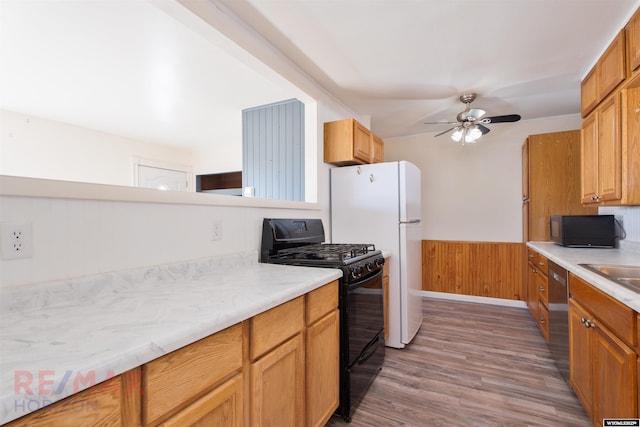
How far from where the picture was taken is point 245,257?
179cm

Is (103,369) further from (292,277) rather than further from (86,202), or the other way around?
(292,277)

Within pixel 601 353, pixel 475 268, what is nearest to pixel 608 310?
pixel 601 353

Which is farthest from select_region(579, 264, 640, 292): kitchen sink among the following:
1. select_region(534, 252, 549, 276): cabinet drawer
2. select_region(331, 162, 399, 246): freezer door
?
select_region(331, 162, 399, 246): freezer door

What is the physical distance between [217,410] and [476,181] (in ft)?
13.6

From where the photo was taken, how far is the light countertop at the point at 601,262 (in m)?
1.11

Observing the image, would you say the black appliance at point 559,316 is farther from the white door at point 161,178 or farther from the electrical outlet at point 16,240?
the white door at point 161,178

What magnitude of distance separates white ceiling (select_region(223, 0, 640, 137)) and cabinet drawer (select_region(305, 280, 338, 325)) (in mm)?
1600

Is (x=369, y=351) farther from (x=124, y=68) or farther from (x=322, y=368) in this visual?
(x=124, y=68)

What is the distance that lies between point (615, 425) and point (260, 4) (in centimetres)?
265

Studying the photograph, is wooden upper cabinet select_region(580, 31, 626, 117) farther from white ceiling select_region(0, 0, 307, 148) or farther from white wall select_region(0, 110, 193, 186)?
white wall select_region(0, 110, 193, 186)

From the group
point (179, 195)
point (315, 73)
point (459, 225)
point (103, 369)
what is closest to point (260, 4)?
point (315, 73)

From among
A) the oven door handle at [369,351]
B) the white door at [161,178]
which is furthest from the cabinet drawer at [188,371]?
the white door at [161,178]

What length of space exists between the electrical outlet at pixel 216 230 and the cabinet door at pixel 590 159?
2.70 m

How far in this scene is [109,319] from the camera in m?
0.83
